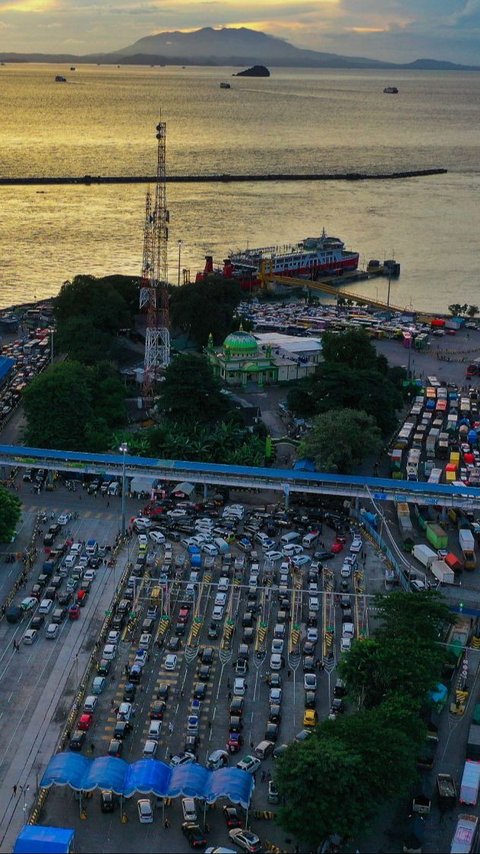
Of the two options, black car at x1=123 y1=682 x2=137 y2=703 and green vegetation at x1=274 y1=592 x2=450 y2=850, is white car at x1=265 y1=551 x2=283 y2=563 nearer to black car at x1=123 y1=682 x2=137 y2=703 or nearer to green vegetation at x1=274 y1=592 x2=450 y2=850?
green vegetation at x1=274 y1=592 x2=450 y2=850

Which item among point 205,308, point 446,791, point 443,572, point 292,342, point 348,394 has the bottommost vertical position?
point 446,791

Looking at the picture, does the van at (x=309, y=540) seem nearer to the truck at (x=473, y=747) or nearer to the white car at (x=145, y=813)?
the truck at (x=473, y=747)

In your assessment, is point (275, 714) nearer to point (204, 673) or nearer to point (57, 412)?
point (204, 673)

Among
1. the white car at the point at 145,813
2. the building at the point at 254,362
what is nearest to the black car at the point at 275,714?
the white car at the point at 145,813

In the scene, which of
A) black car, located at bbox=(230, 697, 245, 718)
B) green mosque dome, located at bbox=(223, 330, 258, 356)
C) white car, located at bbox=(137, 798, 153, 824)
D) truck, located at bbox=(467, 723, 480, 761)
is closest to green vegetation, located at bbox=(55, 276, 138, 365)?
green mosque dome, located at bbox=(223, 330, 258, 356)

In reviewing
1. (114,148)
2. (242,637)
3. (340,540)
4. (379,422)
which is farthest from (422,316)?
(114,148)

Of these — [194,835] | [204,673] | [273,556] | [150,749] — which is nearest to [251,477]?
[273,556]

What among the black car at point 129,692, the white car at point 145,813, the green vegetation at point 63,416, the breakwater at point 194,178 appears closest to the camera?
the white car at point 145,813
